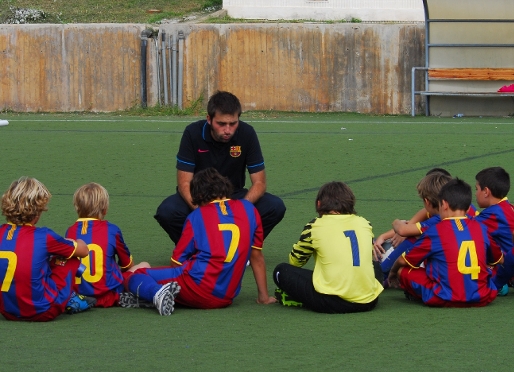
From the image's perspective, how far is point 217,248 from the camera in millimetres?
5168

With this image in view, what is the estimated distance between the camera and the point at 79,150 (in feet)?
40.8

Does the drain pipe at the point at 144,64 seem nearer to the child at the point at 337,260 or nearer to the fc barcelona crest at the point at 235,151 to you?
the fc barcelona crest at the point at 235,151

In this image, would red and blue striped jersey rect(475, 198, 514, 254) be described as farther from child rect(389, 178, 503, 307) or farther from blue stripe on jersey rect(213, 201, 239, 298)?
blue stripe on jersey rect(213, 201, 239, 298)

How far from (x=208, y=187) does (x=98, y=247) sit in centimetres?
75

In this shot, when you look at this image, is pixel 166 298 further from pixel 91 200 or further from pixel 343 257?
pixel 343 257

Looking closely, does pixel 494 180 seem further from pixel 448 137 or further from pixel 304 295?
pixel 448 137

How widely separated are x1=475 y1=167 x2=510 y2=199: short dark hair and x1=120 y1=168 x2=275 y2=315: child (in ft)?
4.79

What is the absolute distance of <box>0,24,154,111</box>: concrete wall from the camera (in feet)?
62.0

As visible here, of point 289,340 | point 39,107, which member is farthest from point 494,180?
point 39,107

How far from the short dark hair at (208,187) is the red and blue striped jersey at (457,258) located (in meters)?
1.20

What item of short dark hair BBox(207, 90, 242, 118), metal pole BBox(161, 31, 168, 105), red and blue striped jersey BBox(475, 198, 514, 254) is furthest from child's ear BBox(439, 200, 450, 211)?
metal pole BBox(161, 31, 168, 105)

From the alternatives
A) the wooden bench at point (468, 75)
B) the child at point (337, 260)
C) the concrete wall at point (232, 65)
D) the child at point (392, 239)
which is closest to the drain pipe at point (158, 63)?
the concrete wall at point (232, 65)

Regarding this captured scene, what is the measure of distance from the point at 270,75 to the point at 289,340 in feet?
47.5

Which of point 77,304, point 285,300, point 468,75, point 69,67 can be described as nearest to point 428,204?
point 285,300
